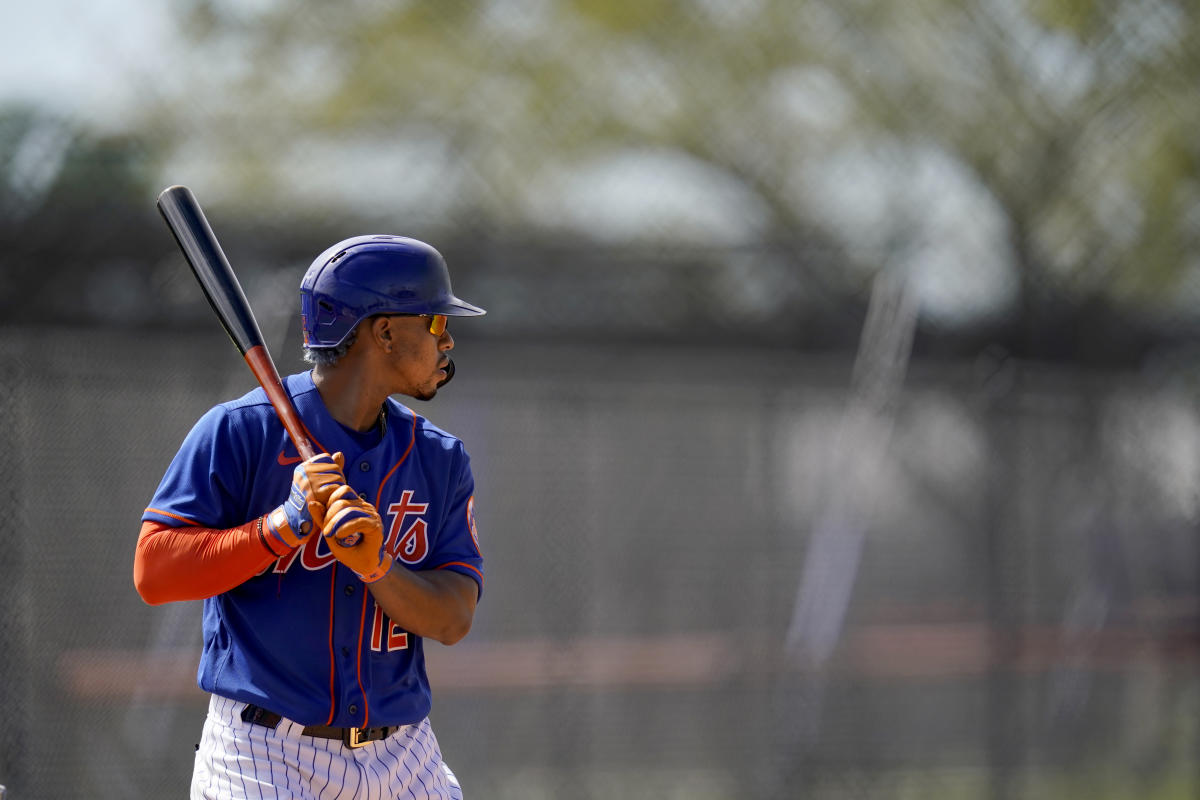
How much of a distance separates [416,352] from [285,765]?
674 millimetres

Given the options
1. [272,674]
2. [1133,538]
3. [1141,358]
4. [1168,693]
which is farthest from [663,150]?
[272,674]

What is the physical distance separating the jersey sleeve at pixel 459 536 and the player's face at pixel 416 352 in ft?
0.60

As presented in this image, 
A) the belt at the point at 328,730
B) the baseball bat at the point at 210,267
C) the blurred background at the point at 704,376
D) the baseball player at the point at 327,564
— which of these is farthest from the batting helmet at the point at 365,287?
the blurred background at the point at 704,376

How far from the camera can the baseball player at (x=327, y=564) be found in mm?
1879

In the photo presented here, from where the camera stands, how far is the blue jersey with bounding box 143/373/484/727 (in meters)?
1.93

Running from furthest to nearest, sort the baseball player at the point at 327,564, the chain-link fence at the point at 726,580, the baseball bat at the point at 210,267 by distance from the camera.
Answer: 1. the chain-link fence at the point at 726,580
2. the baseball bat at the point at 210,267
3. the baseball player at the point at 327,564

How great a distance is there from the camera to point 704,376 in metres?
4.46

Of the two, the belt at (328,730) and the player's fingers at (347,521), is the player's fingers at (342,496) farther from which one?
the belt at (328,730)

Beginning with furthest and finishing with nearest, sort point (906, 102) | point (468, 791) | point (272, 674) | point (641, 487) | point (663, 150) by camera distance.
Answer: point (906, 102), point (663, 150), point (641, 487), point (468, 791), point (272, 674)

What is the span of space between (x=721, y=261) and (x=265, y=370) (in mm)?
2716

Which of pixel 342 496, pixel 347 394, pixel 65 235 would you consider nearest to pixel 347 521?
pixel 342 496

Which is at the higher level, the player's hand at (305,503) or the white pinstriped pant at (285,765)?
the player's hand at (305,503)

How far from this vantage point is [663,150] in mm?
4738

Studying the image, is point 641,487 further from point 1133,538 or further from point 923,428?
point 1133,538
